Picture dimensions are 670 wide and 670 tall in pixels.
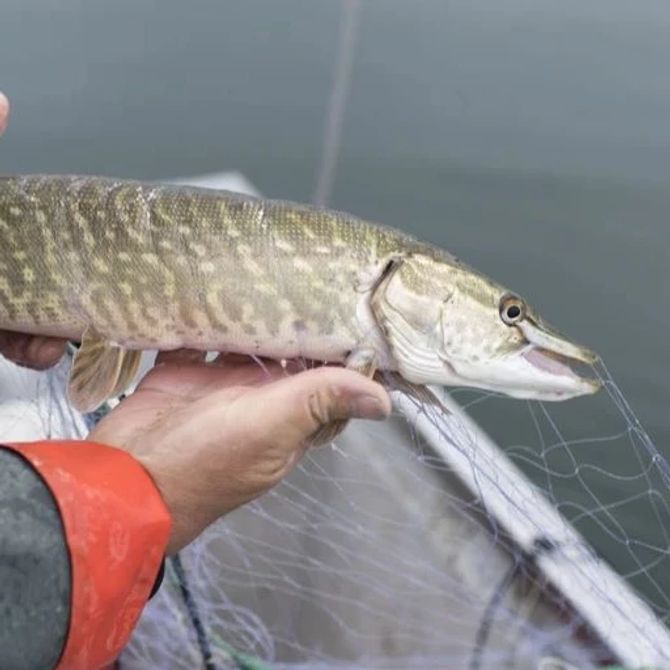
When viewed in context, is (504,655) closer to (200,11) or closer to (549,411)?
(549,411)

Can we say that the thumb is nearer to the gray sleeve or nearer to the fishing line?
the gray sleeve

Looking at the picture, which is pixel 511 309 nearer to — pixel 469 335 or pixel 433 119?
pixel 469 335

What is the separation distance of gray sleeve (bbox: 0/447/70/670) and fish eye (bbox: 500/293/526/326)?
862mm

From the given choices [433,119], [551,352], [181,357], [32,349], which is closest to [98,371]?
[181,357]

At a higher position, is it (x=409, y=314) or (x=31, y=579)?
(x=409, y=314)

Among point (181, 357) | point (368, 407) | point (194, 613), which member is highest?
point (368, 407)

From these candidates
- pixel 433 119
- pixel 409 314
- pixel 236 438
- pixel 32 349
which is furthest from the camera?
pixel 433 119

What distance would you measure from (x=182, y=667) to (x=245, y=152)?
3.60 m

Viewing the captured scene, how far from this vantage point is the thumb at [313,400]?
143cm

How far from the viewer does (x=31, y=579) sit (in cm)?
113

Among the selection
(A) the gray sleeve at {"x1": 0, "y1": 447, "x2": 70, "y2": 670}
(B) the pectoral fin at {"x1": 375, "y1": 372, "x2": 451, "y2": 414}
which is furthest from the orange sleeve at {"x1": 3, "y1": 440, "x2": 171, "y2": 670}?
(B) the pectoral fin at {"x1": 375, "y1": 372, "x2": 451, "y2": 414}

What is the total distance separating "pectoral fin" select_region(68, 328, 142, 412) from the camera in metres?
1.76

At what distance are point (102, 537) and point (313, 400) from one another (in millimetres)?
374

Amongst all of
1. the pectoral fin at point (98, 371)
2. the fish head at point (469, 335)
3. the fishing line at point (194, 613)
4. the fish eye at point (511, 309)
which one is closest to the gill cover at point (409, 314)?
the fish head at point (469, 335)
